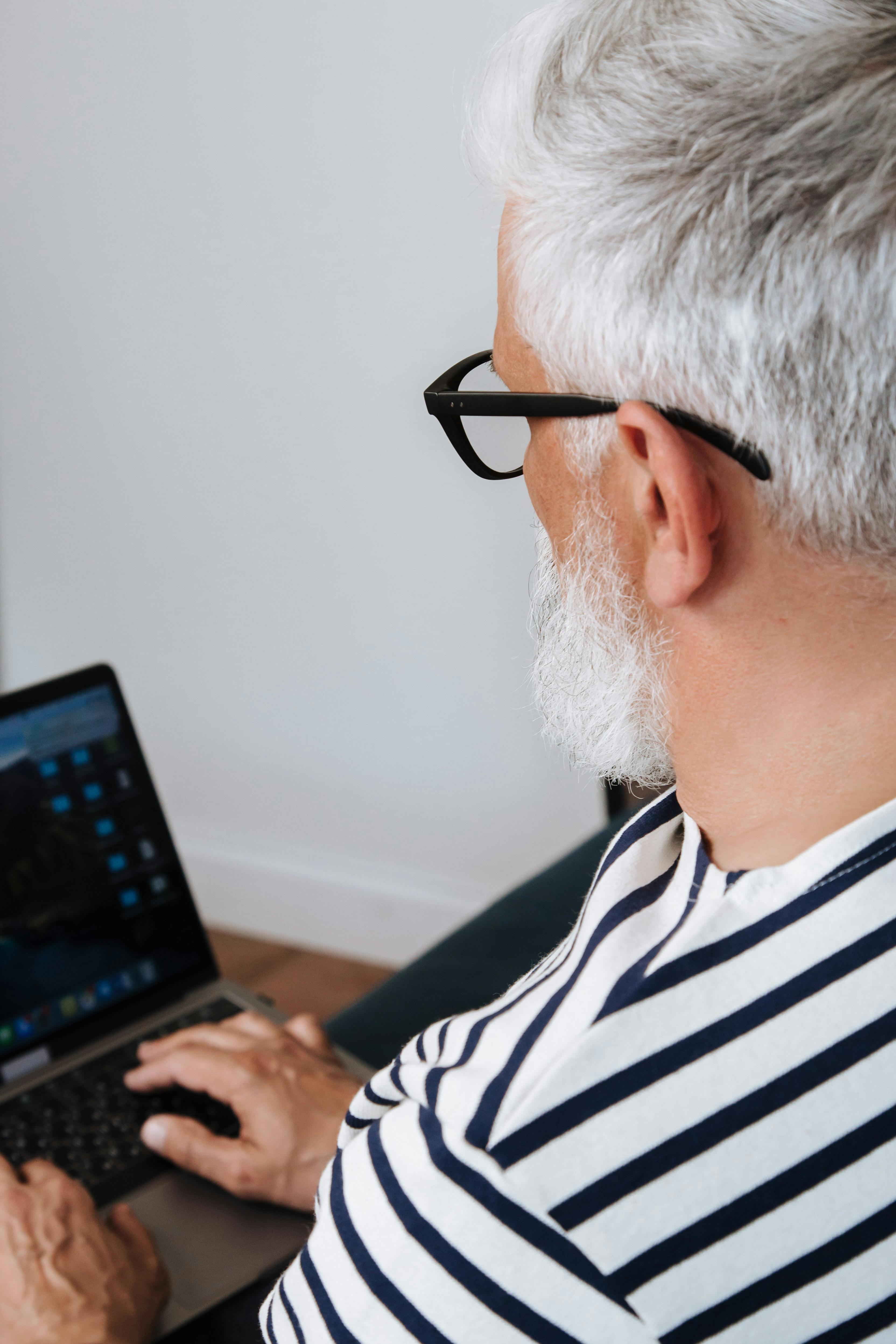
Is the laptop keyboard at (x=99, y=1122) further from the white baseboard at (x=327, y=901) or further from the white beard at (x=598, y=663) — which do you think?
the white baseboard at (x=327, y=901)

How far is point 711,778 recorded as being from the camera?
0.64 m

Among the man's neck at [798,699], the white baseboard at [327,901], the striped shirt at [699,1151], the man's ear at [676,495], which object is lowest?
the white baseboard at [327,901]

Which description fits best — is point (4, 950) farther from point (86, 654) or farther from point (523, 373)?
point (86, 654)

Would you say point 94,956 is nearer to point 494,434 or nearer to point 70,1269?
point 70,1269

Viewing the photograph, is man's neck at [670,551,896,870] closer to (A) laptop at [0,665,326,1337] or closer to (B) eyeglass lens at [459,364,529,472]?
(B) eyeglass lens at [459,364,529,472]

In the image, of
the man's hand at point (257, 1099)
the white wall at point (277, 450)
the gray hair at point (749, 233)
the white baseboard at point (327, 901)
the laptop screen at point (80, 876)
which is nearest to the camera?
the gray hair at point (749, 233)

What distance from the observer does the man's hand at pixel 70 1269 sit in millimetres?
819

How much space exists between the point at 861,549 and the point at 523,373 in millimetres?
216

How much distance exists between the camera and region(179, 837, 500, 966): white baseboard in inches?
88.2

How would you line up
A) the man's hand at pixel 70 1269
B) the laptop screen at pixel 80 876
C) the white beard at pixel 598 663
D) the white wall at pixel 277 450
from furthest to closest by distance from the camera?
the white wall at pixel 277 450
the laptop screen at pixel 80 876
the man's hand at pixel 70 1269
the white beard at pixel 598 663

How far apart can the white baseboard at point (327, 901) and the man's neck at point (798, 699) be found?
161 centimetres

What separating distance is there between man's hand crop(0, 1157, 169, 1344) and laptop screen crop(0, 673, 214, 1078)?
23 cm

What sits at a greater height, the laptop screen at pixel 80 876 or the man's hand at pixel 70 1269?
the laptop screen at pixel 80 876

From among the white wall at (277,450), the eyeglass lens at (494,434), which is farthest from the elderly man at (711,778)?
the white wall at (277,450)
